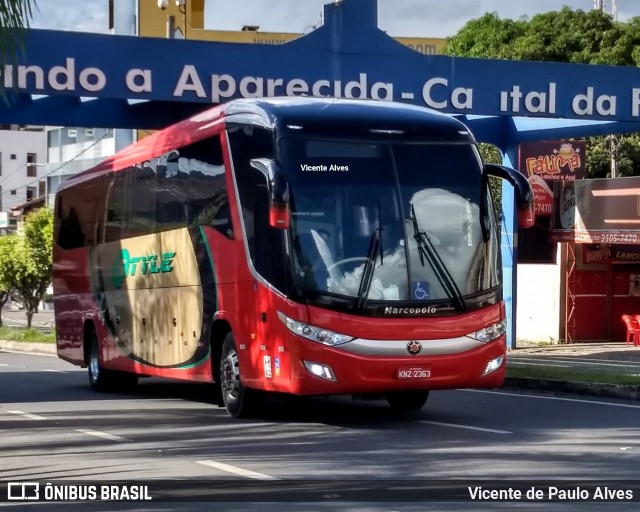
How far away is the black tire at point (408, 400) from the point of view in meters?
15.6

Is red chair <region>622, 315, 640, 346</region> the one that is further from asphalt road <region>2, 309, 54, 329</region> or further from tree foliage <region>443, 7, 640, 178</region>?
asphalt road <region>2, 309, 54, 329</region>

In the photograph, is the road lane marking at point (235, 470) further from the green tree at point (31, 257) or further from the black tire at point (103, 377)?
the green tree at point (31, 257)

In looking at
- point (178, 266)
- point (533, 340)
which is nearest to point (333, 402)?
point (178, 266)

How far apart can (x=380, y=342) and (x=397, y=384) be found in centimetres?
46

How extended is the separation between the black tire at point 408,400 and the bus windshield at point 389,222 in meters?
2.12

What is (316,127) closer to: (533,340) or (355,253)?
(355,253)

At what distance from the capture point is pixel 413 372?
528 inches

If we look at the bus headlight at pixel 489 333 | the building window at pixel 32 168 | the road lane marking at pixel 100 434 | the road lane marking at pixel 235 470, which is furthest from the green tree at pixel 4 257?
the building window at pixel 32 168

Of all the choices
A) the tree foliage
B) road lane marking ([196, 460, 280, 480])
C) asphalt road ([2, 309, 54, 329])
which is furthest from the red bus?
asphalt road ([2, 309, 54, 329])

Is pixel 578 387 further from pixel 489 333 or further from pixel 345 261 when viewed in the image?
pixel 345 261

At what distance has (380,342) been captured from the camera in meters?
13.3

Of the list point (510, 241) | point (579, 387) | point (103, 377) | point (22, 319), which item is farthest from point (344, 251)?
point (22, 319)

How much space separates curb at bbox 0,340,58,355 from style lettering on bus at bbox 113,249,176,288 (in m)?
17.1

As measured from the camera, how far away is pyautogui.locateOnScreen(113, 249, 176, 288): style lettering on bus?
1714 centimetres
